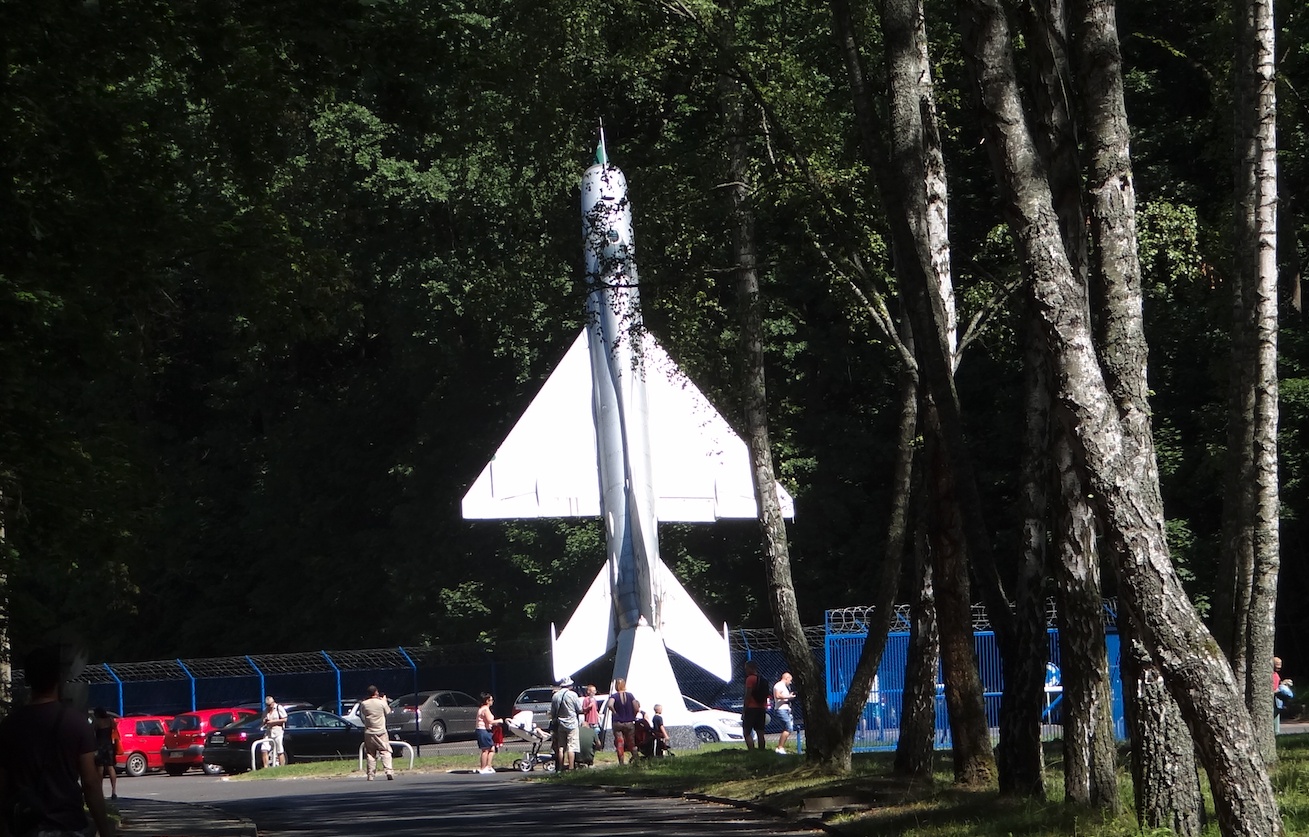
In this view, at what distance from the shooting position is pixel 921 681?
50.4 feet

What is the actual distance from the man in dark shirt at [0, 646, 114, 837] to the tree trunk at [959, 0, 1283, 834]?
593 centimetres

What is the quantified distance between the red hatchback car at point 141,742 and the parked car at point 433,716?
542cm

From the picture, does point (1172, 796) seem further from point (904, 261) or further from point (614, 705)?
A: point (614, 705)

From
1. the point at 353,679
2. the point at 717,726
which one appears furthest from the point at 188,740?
the point at 717,726

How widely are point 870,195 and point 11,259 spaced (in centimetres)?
946

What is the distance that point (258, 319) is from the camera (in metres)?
12.4

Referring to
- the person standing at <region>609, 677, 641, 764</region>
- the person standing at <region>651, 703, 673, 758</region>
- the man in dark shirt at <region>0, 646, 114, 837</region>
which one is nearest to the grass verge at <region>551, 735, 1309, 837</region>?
the person standing at <region>609, 677, 641, 764</region>

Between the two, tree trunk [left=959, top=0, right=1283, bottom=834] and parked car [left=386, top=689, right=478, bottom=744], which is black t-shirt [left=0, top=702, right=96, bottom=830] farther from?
parked car [left=386, top=689, right=478, bottom=744]

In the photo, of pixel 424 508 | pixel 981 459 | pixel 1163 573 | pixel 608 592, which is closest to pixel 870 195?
pixel 1163 573

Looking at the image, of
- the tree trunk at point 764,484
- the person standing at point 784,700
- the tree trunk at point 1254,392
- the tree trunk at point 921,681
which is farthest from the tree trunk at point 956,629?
the person standing at point 784,700

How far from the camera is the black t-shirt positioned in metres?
6.31

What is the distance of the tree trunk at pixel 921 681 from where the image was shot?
49.8ft

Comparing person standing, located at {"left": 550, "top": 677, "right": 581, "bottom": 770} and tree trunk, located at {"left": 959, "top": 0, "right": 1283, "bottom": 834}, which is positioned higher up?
tree trunk, located at {"left": 959, "top": 0, "right": 1283, "bottom": 834}

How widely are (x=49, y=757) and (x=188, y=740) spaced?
27.4 metres
